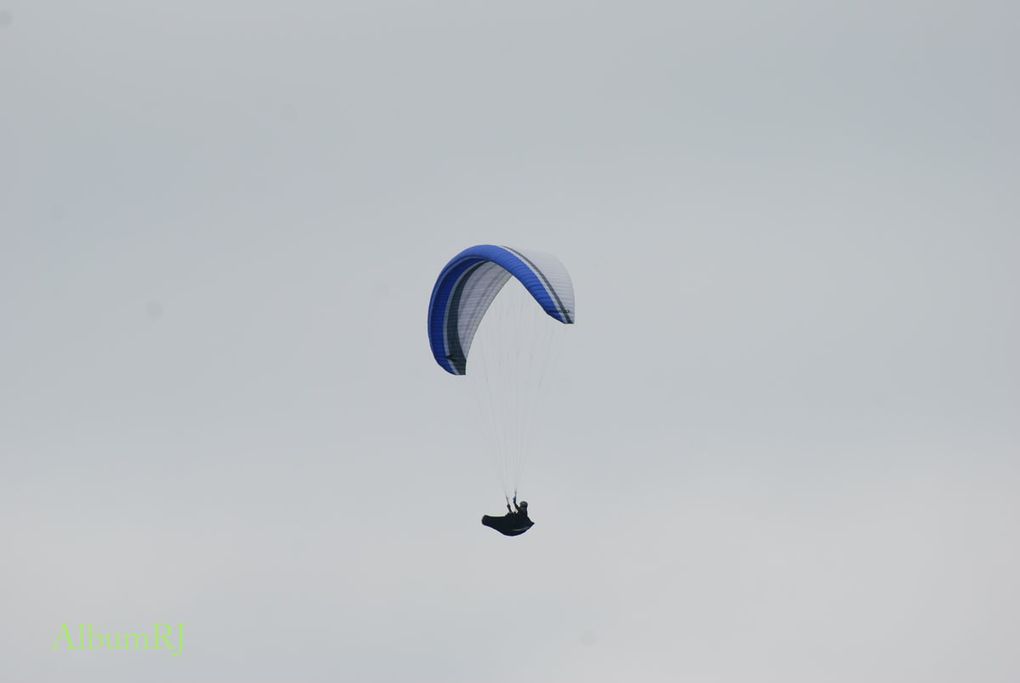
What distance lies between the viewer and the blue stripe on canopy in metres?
54.2

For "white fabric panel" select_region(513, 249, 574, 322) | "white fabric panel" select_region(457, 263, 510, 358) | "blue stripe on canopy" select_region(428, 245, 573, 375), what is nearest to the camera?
"blue stripe on canopy" select_region(428, 245, 573, 375)

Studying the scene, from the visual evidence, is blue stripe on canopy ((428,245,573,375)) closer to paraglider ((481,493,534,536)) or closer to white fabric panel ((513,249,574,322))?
white fabric panel ((513,249,574,322))

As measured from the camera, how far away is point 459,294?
199 ft

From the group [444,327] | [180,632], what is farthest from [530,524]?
[180,632]

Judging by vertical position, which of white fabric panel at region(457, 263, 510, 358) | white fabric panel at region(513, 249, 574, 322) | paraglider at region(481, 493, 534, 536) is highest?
white fabric panel at region(457, 263, 510, 358)

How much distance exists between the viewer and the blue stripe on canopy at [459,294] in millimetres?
54188

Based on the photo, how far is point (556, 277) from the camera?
5538 centimetres

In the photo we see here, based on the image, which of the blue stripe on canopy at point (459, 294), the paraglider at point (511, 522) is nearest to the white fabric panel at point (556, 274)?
the blue stripe on canopy at point (459, 294)

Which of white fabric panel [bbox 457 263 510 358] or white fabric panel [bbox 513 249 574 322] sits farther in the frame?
white fabric panel [bbox 457 263 510 358]

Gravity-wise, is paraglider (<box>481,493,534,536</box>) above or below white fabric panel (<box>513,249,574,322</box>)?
below

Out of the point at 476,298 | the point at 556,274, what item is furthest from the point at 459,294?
the point at 556,274

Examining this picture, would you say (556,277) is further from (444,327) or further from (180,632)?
(180,632)

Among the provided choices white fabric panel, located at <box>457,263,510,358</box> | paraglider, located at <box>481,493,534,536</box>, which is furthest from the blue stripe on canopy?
paraglider, located at <box>481,493,534,536</box>

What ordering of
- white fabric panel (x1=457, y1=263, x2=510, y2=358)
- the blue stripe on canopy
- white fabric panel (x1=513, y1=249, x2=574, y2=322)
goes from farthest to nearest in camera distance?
white fabric panel (x1=457, y1=263, x2=510, y2=358) → white fabric panel (x1=513, y1=249, x2=574, y2=322) → the blue stripe on canopy
